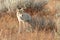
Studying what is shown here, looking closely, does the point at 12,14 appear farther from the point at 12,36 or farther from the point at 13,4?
the point at 12,36

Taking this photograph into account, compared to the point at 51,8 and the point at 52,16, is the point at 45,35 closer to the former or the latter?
the point at 52,16

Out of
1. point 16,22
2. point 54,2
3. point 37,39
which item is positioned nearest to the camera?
point 37,39

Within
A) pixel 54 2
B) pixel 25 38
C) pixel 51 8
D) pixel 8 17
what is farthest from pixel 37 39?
pixel 54 2

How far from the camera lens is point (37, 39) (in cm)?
939

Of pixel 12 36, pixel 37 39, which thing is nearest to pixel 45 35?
pixel 37 39

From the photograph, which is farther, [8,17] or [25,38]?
[8,17]

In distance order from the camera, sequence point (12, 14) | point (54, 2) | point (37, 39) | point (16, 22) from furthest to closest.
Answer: point (54, 2)
point (12, 14)
point (16, 22)
point (37, 39)

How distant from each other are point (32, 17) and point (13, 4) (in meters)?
1.56

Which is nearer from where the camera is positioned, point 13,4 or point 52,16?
point 52,16

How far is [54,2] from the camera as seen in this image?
1311 cm

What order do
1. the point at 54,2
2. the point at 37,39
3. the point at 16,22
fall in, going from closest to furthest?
the point at 37,39 → the point at 16,22 → the point at 54,2

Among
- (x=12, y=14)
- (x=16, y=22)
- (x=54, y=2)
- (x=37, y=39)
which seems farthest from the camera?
(x=54, y=2)

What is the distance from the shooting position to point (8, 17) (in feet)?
37.3

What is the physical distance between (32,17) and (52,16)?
2.57 feet
